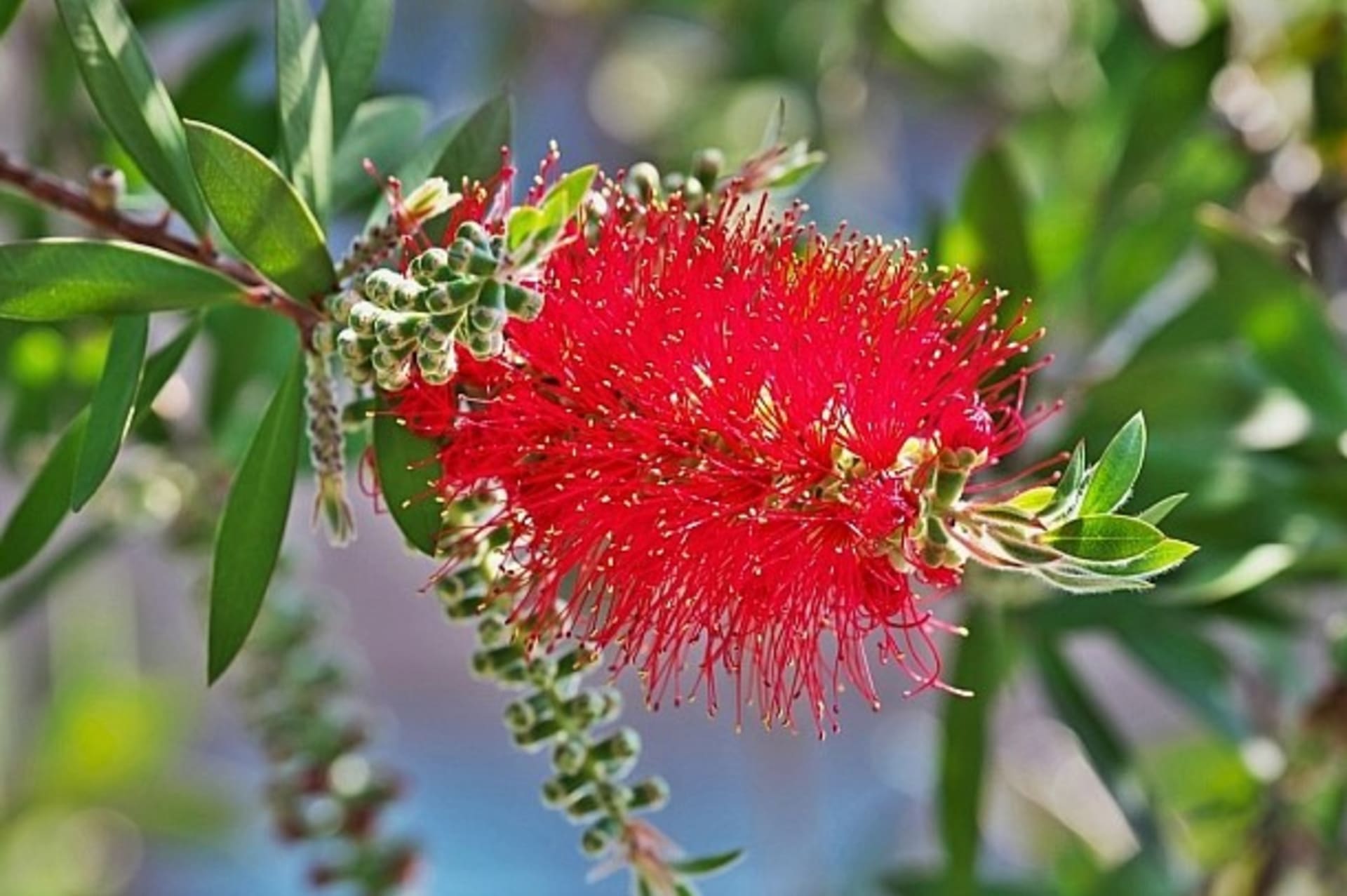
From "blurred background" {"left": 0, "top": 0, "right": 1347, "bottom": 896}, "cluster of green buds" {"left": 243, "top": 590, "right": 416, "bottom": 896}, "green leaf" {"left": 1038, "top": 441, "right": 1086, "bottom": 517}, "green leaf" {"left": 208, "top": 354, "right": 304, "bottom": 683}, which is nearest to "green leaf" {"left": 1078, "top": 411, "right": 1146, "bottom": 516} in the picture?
"green leaf" {"left": 1038, "top": 441, "right": 1086, "bottom": 517}

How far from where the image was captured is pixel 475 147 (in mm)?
742

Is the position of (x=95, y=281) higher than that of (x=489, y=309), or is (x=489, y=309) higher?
(x=95, y=281)

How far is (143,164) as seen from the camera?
0.71 meters

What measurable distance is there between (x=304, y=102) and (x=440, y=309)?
14cm

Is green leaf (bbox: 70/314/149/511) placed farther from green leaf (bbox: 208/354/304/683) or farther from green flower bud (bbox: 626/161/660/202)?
green flower bud (bbox: 626/161/660/202)

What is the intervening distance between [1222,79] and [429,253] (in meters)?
0.80

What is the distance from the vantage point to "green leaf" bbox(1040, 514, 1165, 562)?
0.57m

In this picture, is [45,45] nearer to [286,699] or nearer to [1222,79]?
[286,699]

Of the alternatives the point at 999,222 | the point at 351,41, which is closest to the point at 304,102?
the point at 351,41

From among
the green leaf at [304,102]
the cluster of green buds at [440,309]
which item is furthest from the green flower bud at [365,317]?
the green leaf at [304,102]

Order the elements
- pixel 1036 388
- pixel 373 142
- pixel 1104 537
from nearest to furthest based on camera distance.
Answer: pixel 1104 537 → pixel 373 142 → pixel 1036 388

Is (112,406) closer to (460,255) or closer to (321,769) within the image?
(460,255)

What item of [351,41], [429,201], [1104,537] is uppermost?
[351,41]

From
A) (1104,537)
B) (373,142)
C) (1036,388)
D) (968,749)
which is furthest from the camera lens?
(1036,388)
